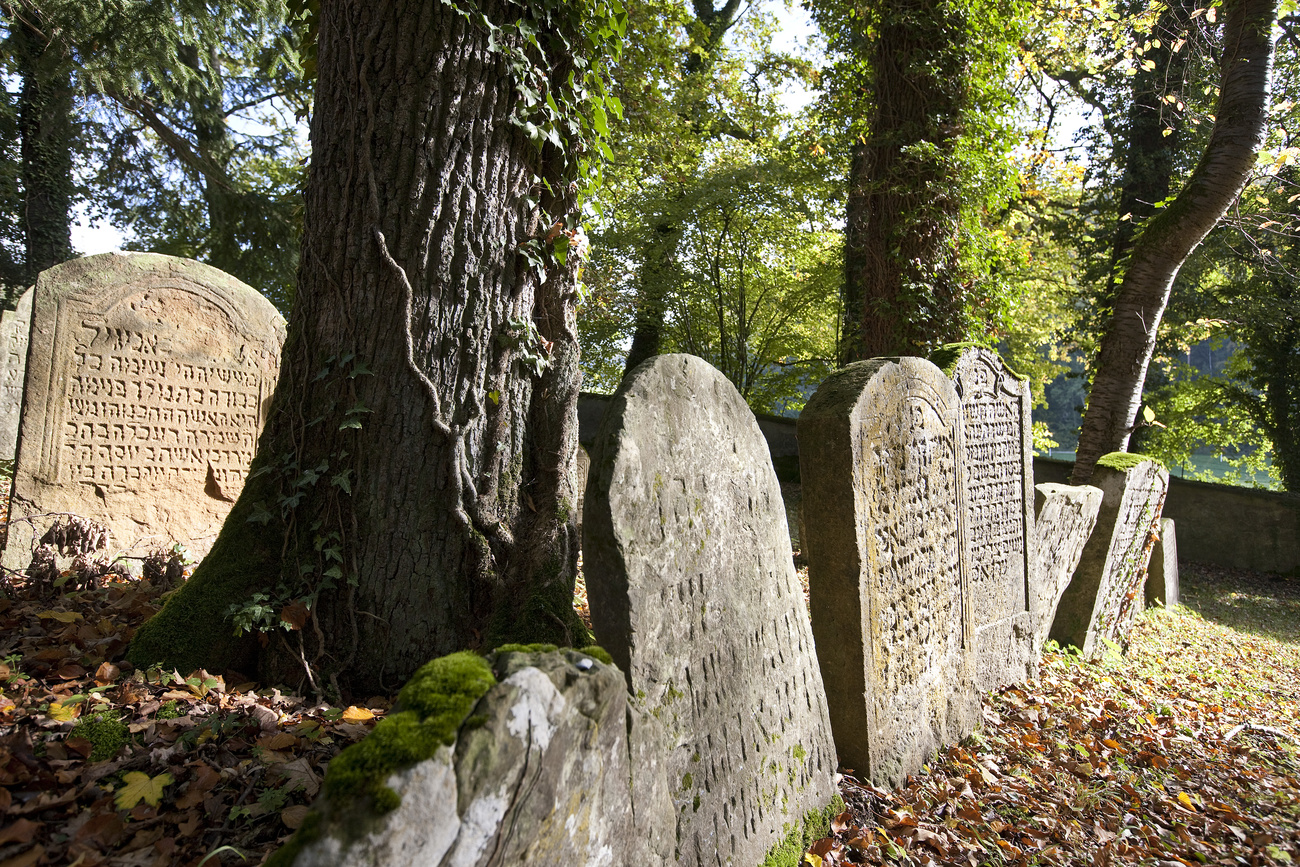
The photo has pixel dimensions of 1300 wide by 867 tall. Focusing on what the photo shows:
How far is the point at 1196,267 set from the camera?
11.9 metres

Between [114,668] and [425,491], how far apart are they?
127 centimetres

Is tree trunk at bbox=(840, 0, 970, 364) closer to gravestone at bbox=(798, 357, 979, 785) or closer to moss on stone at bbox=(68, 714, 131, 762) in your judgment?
gravestone at bbox=(798, 357, 979, 785)

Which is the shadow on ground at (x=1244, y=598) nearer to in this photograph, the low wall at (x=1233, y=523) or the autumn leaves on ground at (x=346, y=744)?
the low wall at (x=1233, y=523)

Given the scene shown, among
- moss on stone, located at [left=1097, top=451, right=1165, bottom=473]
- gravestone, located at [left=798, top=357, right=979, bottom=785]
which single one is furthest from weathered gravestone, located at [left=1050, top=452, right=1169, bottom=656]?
gravestone, located at [left=798, top=357, right=979, bottom=785]

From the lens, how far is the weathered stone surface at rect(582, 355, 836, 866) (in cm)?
209

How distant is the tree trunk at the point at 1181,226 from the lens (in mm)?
6730

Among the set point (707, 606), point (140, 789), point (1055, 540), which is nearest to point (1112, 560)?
point (1055, 540)

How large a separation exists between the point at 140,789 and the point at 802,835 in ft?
6.93

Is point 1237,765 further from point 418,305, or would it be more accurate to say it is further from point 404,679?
point 418,305

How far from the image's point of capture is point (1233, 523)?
11.4m

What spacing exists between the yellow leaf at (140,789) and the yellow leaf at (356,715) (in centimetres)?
56

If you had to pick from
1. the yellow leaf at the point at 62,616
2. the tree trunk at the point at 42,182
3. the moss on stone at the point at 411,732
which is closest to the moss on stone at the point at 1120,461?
the moss on stone at the point at 411,732

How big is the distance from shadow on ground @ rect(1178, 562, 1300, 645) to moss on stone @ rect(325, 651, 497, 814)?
10.1 metres

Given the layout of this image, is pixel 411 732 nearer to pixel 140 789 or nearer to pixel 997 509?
pixel 140 789
